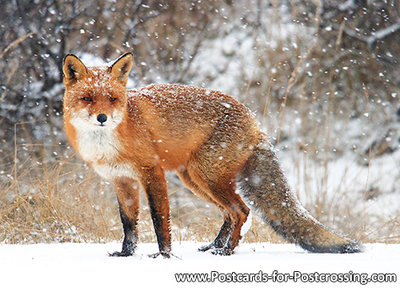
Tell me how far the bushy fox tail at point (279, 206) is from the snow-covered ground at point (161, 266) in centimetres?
13

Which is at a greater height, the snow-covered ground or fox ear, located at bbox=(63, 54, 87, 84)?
fox ear, located at bbox=(63, 54, 87, 84)

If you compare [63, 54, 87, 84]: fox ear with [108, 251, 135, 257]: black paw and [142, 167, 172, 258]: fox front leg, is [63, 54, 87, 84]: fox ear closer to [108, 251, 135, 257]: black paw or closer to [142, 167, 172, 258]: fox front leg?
[142, 167, 172, 258]: fox front leg

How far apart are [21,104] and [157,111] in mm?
4900


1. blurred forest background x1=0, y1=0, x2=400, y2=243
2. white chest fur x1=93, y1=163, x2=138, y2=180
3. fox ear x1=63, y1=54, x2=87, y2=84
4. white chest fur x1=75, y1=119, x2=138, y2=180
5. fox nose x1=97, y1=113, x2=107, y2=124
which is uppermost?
fox ear x1=63, y1=54, x2=87, y2=84

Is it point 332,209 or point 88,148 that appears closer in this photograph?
point 88,148

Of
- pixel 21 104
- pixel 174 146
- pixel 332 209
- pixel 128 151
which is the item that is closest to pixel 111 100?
pixel 128 151

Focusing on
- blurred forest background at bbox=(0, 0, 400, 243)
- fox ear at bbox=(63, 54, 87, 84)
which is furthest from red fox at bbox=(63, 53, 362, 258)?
blurred forest background at bbox=(0, 0, 400, 243)

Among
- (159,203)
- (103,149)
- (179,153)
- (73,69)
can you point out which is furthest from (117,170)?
(73,69)

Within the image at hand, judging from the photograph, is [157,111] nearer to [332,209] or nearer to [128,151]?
[128,151]

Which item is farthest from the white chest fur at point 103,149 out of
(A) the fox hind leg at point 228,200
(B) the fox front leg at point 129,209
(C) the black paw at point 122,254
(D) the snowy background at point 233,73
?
(D) the snowy background at point 233,73

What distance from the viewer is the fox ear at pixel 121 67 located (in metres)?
3.34

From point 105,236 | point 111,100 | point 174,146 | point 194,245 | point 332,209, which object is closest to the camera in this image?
point 111,100

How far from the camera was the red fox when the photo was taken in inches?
129

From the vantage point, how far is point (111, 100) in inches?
126
